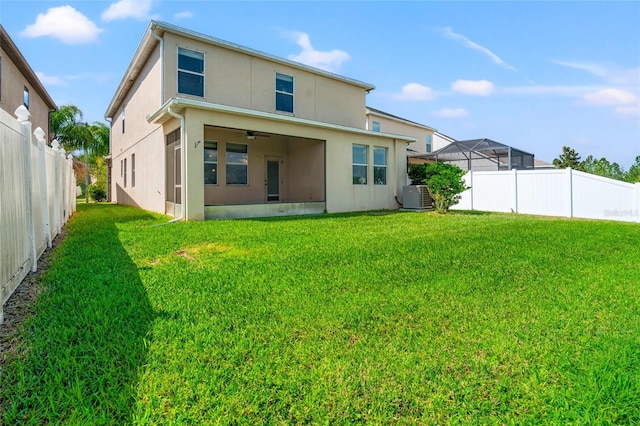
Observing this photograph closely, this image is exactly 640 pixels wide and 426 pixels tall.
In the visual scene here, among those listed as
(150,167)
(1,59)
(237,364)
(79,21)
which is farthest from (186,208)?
(1,59)

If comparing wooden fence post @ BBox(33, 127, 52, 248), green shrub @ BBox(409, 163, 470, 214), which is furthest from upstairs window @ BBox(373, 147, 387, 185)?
wooden fence post @ BBox(33, 127, 52, 248)

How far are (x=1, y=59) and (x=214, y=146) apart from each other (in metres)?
8.02

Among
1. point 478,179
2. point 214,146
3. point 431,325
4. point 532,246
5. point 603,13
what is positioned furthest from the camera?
point 478,179

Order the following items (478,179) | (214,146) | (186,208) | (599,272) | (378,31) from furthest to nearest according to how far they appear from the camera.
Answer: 1. (478,179)
2. (214,146)
3. (378,31)
4. (186,208)
5. (599,272)

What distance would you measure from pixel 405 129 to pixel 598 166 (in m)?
15.2

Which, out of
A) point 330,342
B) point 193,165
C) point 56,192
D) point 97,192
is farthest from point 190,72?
point 97,192

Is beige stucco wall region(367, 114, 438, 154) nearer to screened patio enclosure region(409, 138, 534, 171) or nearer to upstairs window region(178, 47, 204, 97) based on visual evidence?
screened patio enclosure region(409, 138, 534, 171)

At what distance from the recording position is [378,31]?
12.3 meters

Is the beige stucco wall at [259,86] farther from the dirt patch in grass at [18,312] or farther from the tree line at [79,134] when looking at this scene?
the tree line at [79,134]

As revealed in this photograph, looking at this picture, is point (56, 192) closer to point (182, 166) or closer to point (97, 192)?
point (182, 166)

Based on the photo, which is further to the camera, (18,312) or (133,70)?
(133,70)

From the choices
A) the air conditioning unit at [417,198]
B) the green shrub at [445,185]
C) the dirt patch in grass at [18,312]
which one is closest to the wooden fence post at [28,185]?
the dirt patch in grass at [18,312]

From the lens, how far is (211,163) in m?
13.6

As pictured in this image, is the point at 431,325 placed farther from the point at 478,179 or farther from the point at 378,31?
the point at 478,179
